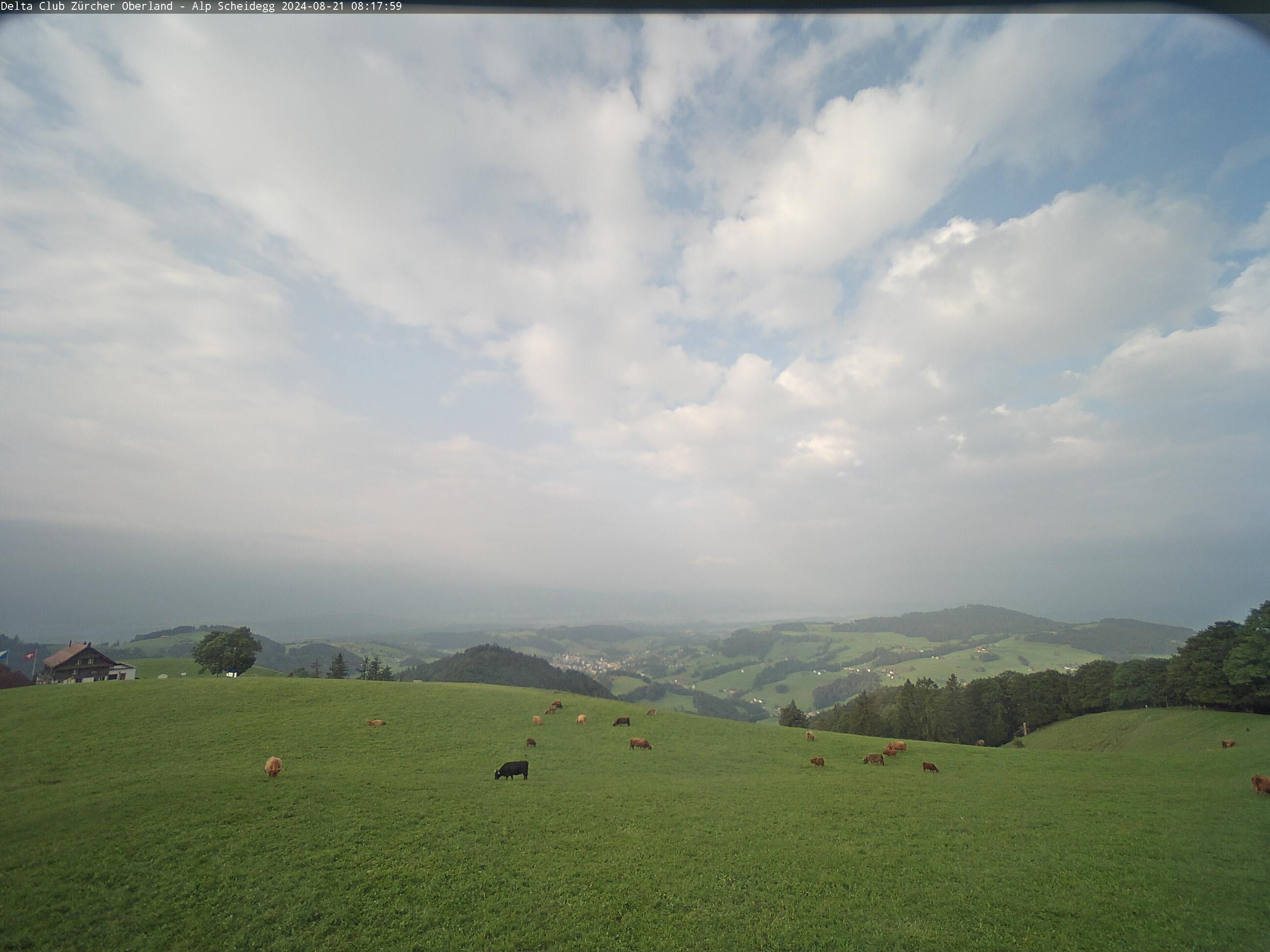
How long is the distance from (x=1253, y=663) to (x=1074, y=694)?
2683 centimetres

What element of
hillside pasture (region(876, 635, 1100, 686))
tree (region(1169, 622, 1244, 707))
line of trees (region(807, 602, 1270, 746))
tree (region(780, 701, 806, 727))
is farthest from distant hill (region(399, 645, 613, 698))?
tree (region(1169, 622, 1244, 707))

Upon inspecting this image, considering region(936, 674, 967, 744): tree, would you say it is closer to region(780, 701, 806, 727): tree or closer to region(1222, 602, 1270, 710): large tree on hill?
region(780, 701, 806, 727): tree

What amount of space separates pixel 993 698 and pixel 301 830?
8463 cm

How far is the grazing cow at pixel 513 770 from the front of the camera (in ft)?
65.7

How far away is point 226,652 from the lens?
53188mm

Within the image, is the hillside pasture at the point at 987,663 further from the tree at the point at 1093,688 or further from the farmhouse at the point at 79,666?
the farmhouse at the point at 79,666

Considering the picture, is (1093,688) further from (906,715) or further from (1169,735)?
(1169,735)

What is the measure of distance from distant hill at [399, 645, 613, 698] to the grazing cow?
106249 mm

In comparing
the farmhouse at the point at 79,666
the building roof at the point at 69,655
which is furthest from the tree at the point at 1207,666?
the building roof at the point at 69,655

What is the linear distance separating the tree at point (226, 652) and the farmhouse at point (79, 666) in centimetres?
648

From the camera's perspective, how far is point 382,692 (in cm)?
3438

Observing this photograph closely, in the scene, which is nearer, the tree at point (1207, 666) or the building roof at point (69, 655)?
the tree at point (1207, 666)

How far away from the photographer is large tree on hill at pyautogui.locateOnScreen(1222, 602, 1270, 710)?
38219 millimetres

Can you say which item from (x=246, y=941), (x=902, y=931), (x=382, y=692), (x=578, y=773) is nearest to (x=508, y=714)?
(x=382, y=692)
